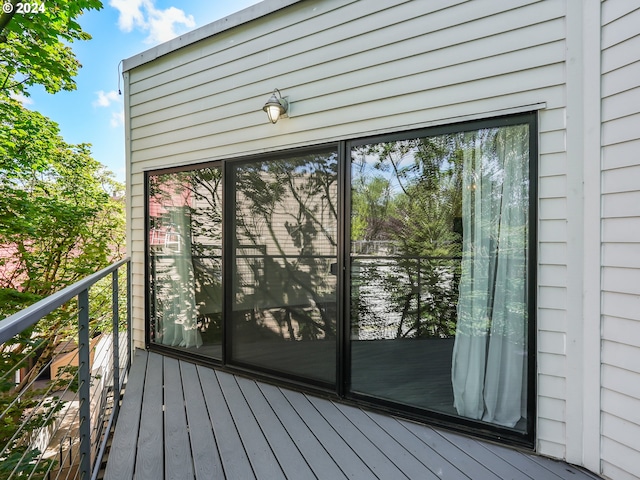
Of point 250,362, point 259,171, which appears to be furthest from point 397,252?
point 250,362

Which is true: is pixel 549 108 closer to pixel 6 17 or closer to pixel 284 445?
pixel 284 445

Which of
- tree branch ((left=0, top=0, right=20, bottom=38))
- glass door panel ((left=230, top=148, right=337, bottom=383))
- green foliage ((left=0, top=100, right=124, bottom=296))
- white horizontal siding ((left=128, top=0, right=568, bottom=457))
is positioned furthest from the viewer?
green foliage ((left=0, top=100, right=124, bottom=296))

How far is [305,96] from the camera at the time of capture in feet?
8.48

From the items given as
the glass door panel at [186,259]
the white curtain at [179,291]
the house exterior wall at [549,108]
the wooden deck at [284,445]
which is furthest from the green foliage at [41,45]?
the wooden deck at [284,445]

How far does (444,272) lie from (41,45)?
789 cm

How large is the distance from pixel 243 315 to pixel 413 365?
4.69ft

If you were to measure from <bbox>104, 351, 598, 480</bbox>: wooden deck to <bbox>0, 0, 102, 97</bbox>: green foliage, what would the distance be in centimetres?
460

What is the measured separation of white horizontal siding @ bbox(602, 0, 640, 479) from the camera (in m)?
1.58

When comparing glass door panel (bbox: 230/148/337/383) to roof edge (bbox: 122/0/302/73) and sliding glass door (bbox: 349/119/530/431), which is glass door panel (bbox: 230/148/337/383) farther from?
roof edge (bbox: 122/0/302/73)

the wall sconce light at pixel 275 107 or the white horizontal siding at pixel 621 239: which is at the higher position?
the wall sconce light at pixel 275 107

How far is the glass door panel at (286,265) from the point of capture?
251cm

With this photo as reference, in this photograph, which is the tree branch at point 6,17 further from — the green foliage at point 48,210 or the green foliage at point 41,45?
the green foliage at point 48,210

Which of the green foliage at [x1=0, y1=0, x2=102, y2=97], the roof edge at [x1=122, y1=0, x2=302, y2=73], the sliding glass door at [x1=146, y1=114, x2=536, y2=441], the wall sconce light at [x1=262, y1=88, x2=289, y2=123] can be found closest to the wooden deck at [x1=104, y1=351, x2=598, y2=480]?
the sliding glass door at [x1=146, y1=114, x2=536, y2=441]

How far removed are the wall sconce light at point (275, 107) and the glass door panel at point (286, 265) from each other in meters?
0.32
